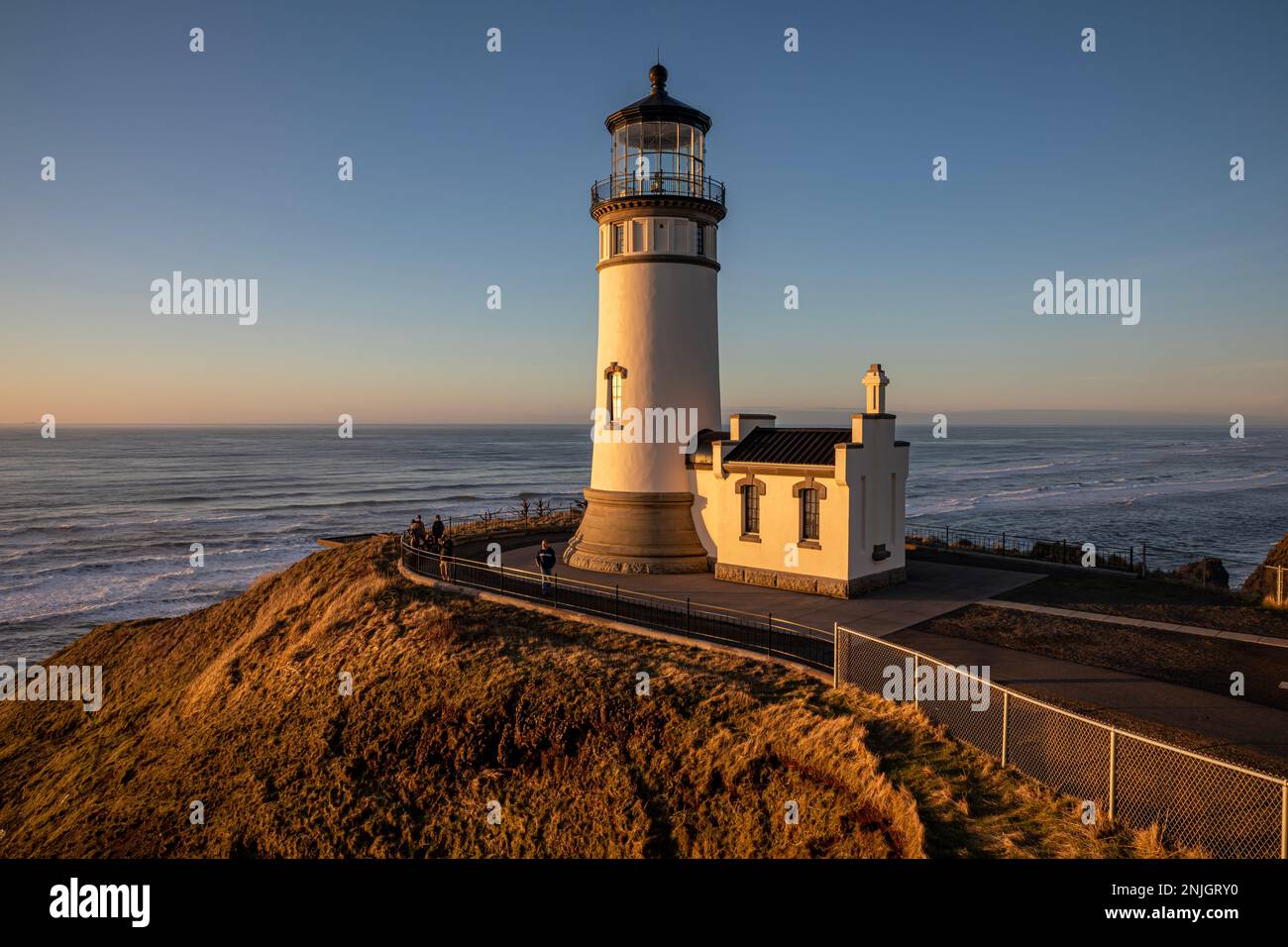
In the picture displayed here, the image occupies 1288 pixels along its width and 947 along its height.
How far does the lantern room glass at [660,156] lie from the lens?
23.5 meters

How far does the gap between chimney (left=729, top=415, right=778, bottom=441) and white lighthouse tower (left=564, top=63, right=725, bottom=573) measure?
4.91ft

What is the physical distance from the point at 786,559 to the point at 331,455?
432ft

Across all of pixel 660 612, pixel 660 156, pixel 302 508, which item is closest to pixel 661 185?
pixel 660 156

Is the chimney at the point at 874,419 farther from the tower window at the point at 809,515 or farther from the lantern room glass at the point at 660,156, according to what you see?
the lantern room glass at the point at 660,156

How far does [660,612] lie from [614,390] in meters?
8.51

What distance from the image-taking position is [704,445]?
24.2 m

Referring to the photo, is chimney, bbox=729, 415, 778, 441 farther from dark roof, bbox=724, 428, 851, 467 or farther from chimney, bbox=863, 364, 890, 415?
chimney, bbox=863, 364, 890, 415

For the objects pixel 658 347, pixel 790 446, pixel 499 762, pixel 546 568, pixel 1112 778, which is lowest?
pixel 499 762

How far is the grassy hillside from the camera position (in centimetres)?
1046

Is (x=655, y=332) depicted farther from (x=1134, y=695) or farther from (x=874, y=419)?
(x=1134, y=695)

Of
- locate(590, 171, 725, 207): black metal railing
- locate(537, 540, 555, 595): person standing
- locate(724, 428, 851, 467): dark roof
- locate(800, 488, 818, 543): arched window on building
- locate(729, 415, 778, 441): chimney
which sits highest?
locate(590, 171, 725, 207): black metal railing

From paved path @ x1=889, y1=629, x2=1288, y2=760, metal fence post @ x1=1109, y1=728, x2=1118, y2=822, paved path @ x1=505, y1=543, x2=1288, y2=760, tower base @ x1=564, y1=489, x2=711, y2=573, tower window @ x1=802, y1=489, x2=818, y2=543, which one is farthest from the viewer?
tower base @ x1=564, y1=489, x2=711, y2=573

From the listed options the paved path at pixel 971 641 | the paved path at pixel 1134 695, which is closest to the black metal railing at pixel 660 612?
the paved path at pixel 971 641

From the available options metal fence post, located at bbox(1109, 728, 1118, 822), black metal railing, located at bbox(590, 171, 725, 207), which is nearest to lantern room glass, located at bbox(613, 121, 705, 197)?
black metal railing, located at bbox(590, 171, 725, 207)
